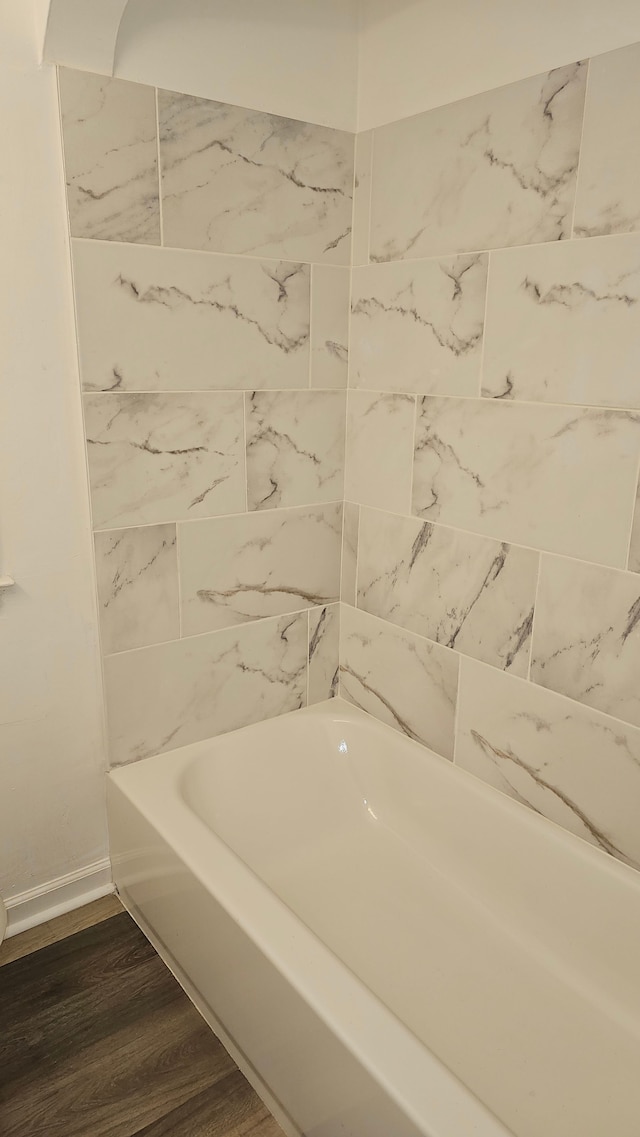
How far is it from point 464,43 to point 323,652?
62.9 inches

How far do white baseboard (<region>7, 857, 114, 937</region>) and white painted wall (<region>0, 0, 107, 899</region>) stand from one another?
0.02 metres

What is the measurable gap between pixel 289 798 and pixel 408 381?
1183mm

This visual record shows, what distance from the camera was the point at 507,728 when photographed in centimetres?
190

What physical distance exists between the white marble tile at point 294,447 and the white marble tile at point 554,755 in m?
0.66

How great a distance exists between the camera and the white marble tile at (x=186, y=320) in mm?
1749

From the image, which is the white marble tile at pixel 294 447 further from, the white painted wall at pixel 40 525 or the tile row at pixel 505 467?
the white painted wall at pixel 40 525

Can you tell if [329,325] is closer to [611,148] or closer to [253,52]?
[253,52]

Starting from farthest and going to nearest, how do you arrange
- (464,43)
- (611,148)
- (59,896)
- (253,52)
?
(59,896) → (253,52) → (464,43) → (611,148)

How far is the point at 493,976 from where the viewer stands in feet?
5.64

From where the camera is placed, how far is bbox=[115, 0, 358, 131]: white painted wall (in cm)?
169

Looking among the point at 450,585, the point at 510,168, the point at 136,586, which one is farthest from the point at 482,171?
the point at 136,586

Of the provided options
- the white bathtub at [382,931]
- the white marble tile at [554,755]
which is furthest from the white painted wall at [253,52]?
the white bathtub at [382,931]

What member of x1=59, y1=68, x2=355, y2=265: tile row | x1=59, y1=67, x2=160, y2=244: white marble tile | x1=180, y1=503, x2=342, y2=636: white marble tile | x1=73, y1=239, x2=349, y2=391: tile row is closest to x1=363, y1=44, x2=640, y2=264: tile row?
x1=59, y1=68, x2=355, y2=265: tile row

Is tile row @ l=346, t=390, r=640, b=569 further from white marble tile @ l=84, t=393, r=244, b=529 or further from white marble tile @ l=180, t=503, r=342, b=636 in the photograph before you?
white marble tile @ l=84, t=393, r=244, b=529
